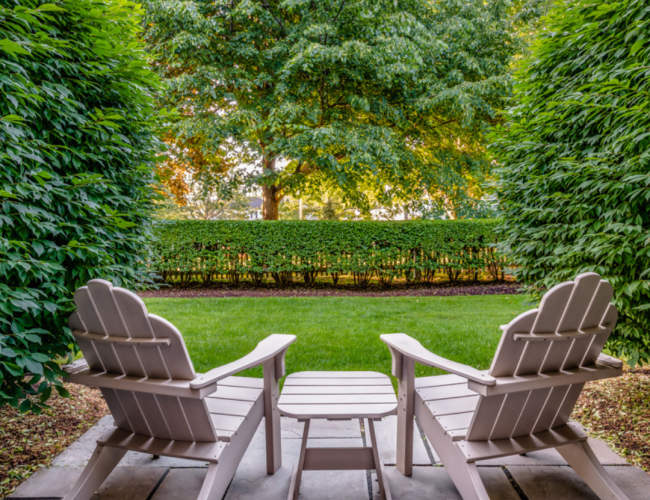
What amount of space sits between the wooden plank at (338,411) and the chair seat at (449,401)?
0.78 ft

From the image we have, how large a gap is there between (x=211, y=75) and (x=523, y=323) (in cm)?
Result: 715

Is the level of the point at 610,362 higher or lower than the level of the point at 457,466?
higher

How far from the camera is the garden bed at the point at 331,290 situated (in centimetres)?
757

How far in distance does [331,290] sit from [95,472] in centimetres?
666

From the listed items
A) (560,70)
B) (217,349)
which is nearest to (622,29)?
(560,70)

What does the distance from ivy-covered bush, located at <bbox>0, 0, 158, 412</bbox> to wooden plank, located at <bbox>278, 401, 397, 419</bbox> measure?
1164mm

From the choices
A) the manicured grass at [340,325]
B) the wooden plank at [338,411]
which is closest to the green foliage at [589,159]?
the manicured grass at [340,325]

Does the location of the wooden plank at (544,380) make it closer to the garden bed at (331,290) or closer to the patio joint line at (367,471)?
the patio joint line at (367,471)

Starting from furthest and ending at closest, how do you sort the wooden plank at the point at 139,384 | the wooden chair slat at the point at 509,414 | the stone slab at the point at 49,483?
the stone slab at the point at 49,483 < the wooden chair slat at the point at 509,414 < the wooden plank at the point at 139,384

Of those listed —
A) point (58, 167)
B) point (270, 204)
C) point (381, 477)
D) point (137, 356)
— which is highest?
point (270, 204)

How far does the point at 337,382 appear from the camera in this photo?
197cm

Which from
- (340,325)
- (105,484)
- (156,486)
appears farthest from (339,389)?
(340,325)

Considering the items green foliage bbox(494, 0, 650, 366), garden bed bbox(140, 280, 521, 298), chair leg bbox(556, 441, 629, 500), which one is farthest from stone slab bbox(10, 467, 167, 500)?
garden bed bbox(140, 280, 521, 298)

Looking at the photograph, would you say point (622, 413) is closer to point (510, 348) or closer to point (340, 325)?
point (510, 348)
